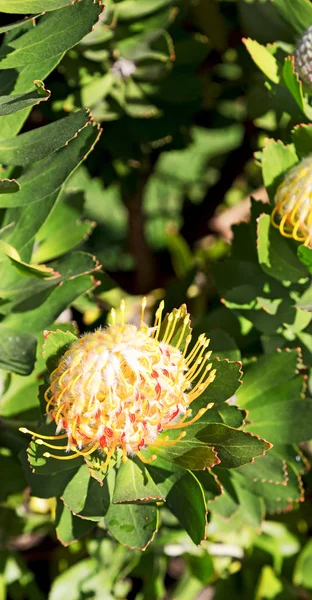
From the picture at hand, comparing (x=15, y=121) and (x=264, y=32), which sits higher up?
(x=15, y=121)

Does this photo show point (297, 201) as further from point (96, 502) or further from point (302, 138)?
point (96, 502)

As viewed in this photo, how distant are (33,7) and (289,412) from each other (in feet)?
2.06

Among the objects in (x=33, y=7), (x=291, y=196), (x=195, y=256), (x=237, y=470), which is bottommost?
(x=195, y=256)

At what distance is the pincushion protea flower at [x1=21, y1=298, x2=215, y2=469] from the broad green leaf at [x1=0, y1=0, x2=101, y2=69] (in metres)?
0.32

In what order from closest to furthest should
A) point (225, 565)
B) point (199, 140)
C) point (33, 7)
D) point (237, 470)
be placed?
point (33, 7), point (237, 470), point (225, 565), point (199, 140)

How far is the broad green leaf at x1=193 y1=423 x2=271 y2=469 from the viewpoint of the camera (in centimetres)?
73

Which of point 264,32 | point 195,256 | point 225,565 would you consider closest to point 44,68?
point 264,32

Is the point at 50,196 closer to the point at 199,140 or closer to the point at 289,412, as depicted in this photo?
the point at 289,412

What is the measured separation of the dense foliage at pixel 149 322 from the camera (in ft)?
2.47

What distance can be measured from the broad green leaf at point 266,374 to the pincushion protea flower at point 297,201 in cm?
18

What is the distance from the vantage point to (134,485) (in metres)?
0.74

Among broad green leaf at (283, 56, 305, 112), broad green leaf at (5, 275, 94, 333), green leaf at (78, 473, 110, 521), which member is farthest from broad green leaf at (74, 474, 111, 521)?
broad green leaf at (283, 56, 305, 112)

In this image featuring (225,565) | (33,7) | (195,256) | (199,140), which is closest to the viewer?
(33,7)

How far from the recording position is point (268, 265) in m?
0.89
